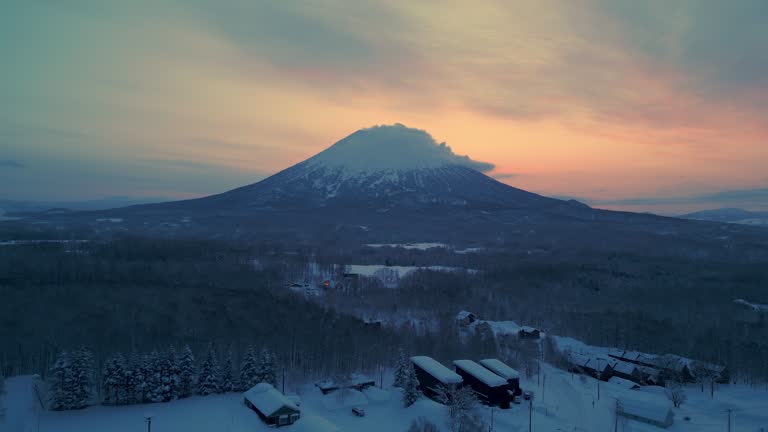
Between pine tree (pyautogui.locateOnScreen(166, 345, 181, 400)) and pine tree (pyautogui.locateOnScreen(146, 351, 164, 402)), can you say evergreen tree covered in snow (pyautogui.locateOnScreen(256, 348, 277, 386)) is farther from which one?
pine tree (pyautogui.locateOnScreen(146, 351, 164, 402))

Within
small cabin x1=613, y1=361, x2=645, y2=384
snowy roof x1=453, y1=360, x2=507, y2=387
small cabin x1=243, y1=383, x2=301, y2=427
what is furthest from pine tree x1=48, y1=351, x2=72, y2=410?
small cabin x1=613, y1=361, x2=645, y2=384

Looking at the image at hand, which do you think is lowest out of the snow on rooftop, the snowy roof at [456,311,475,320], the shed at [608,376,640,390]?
the shed at [608,376,640,390]

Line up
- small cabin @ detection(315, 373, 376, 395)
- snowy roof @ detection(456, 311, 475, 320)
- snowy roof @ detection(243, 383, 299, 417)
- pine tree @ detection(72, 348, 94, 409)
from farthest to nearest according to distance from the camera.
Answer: snowy roof @ detection(456, 311, 475, 320), small cabin @ detection(315, 373, 376, 395), pine tree @ detection(72, 348, 94, 409), snowy roof @ detection(243, 383, 299, 417)

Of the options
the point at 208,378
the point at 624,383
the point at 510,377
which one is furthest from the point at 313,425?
the point at 624,383

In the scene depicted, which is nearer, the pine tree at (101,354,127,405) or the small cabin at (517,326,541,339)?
the pine tree at (101,354,127,405)

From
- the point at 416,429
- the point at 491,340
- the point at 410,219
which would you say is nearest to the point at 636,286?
the point at 491,340

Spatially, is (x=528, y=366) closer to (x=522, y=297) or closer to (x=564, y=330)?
(x=564, y=330)
